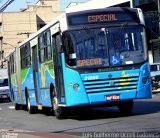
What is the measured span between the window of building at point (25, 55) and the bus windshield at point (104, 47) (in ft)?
21.3

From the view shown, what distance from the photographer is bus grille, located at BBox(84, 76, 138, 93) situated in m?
15.7

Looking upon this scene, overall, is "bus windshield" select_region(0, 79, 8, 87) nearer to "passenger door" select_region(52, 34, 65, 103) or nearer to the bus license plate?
"passenger door" select_region(52, 34, 65, 103)

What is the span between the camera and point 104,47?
1580cm

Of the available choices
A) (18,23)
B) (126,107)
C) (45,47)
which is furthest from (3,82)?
(18,23)

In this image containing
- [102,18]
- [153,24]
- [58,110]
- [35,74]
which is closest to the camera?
[102,18]

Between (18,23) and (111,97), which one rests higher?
(18,23)

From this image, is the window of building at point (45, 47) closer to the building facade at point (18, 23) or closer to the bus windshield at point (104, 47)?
the bus windshield at point (104, 47)

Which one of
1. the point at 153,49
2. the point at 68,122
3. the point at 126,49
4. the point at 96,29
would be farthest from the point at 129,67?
the point at 153,49

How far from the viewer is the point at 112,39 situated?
→ 1595 centimetres

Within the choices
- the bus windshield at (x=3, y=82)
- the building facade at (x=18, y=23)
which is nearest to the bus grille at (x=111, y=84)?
the bus windshield at (x=3, y=82)

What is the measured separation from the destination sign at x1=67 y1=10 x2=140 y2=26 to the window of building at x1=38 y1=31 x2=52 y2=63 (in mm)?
1931

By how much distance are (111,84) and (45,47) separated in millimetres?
3570

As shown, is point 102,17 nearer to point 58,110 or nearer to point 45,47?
point 45,47

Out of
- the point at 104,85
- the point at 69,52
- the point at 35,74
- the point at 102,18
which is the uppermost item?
the point at 102,18
